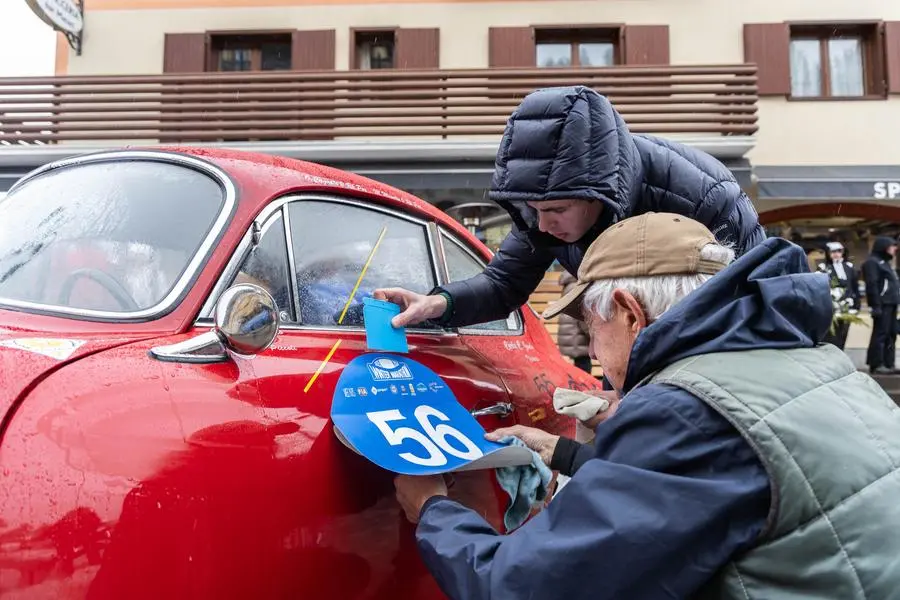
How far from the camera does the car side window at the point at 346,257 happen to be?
1.94 metres

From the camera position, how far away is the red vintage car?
1.13m

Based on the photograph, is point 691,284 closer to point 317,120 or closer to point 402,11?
point 317,120

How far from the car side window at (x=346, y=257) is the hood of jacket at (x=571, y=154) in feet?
1.50

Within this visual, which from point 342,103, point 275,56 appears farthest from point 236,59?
point 342,103

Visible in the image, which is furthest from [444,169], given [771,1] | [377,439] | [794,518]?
[794,518]

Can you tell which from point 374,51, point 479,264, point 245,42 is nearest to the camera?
point 479,264

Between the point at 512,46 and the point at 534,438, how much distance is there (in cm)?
997

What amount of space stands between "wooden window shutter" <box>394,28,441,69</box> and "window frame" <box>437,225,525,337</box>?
867 centimetres

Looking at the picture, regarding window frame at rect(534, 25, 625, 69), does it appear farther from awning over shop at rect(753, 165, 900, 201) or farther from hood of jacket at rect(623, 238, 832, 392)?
hood of jacket at rect(623, 238, 832, 392)

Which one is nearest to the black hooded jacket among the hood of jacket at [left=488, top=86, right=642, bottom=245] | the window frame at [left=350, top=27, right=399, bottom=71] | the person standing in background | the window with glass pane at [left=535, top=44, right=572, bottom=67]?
the person standing in background

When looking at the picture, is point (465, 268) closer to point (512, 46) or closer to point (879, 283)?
point (879, 283)

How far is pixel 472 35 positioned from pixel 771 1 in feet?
15.6

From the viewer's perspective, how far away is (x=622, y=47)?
11031mm

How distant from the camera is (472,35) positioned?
11109 mm
